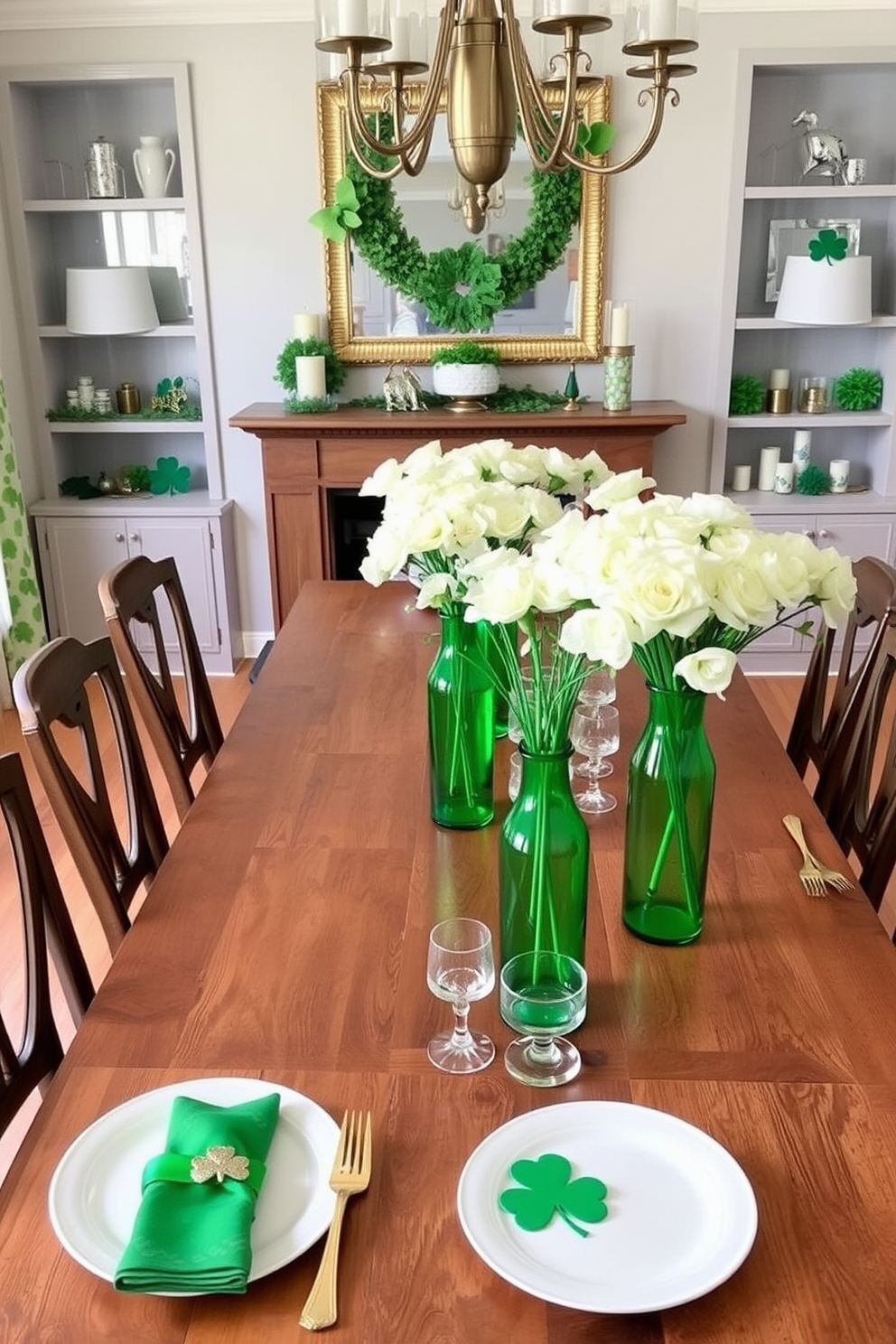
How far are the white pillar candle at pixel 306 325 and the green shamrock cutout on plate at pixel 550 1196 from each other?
3.65m

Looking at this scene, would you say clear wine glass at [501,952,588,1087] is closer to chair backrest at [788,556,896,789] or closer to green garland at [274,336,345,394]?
chair backrest at [788,556,896,789]

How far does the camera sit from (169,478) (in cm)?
455

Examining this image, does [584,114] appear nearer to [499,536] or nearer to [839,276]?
[839,276]

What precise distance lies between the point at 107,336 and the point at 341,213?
113 cm

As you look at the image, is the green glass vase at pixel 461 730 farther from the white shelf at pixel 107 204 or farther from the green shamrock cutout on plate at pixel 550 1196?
the white shelf at pixel 107 204

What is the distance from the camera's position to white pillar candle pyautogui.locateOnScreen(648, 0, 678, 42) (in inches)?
60.2

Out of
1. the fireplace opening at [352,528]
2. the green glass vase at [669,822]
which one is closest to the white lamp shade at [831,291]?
the fireplace opening at [352,528]

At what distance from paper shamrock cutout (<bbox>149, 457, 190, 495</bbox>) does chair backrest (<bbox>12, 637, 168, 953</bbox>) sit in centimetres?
279

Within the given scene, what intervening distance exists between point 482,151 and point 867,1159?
140 cm

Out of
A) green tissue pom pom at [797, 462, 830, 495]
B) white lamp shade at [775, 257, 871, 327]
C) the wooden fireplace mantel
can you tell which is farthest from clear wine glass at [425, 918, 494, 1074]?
green tissue pom pom at [797, 462, 830, 495]

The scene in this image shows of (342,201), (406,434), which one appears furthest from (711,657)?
(342,201)

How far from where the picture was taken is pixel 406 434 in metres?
4.11

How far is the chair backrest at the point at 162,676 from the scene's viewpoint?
206 cm

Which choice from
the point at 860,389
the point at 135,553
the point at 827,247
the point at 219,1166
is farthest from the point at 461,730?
the point at 860,389
